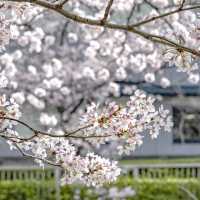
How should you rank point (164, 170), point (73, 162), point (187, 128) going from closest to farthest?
point (73, 162) → point (164, 170) → point (187, 128)

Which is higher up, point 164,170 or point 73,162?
point 73,162

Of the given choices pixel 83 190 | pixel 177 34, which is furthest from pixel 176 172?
pixel 177 34

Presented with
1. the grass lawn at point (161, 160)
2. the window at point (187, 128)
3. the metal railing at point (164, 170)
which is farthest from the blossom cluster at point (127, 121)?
the window at point (187, 128)

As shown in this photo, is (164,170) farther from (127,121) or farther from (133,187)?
(127,121)

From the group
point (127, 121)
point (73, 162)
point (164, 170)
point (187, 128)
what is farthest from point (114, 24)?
point (187, 128)

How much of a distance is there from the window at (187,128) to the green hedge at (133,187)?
839 centimetres

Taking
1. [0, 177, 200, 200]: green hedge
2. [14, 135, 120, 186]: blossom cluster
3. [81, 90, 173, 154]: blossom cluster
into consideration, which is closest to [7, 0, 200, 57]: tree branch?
[81, 90, 173, 154]: blossom cluster

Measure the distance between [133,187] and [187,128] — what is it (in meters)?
9.25

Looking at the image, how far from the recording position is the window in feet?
60.2

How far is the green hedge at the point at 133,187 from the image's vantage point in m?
9.61

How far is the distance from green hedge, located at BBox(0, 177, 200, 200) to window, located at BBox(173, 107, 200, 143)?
330 inches

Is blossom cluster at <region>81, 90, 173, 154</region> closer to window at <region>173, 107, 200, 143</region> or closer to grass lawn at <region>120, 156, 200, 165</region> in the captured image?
grass lawn at <region>120, 156, 200, 165</region>

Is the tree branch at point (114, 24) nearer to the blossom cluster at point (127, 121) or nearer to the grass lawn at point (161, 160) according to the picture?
the blossom cluster at point (127, 121)

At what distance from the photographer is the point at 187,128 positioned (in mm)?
18719
